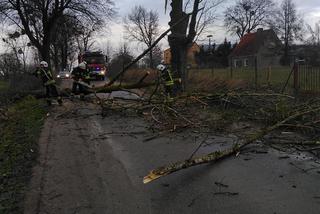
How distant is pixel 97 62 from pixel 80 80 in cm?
2716

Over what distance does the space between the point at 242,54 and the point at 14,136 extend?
68.7m

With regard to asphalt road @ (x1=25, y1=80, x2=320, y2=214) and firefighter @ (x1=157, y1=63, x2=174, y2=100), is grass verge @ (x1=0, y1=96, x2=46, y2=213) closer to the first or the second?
asphalt road @ (x1=25, y1=80, x2=320, y2=214)

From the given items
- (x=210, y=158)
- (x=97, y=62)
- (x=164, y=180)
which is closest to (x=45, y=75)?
(x=210, y=158)

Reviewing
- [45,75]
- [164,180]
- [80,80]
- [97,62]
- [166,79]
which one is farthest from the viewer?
[97,62]

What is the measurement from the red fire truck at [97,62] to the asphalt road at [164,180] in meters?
32.8

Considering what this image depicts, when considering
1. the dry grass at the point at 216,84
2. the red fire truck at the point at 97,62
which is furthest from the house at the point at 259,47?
the dry grass at the point at 216,84

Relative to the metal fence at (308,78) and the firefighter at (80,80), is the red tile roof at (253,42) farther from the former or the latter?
the firefighter at (80,80)

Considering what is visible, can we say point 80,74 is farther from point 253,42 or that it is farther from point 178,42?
point 253,42

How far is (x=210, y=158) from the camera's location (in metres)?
7.68

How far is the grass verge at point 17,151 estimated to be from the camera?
6043 mm

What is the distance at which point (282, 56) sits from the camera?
230ft

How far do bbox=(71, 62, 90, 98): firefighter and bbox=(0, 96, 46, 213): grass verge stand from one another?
4.72ft

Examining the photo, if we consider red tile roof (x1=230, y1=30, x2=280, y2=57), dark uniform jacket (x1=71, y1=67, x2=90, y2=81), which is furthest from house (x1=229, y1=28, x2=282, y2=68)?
dark uniform jacket (x1=71, y1=67, x2=90, y2=81)

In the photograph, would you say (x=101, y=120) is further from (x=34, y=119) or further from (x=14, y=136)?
(x=14, y=136)
